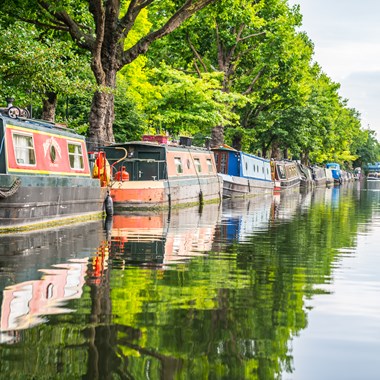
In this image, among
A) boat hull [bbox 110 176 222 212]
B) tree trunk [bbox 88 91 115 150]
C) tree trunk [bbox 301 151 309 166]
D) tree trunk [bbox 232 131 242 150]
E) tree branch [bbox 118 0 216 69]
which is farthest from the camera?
tree trunk [bbox 301 151 309 166]

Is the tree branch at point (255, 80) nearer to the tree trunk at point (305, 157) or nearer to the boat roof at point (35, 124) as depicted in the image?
the boat roof at point (35, 124)

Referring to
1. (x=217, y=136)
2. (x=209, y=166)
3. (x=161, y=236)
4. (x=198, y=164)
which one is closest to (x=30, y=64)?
(x=161, y=236)

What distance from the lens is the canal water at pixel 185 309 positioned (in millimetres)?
6145

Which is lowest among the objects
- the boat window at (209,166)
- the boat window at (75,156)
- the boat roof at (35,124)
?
the boat window at (209,166)

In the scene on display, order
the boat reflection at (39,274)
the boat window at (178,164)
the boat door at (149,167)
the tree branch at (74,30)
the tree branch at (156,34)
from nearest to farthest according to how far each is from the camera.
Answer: the boat reflection at (39,274)
the tree branch at (74,30)
the tree branch at (156,34)
the boat door at (149,167)
the boat window at (178,164)

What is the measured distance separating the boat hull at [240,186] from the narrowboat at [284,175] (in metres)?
8.04

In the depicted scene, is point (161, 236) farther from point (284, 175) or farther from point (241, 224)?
point (284, 175)

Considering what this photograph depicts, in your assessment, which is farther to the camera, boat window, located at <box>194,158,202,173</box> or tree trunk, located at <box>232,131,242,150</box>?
→ tree trunk, located at <box>232,131,242,150</box>

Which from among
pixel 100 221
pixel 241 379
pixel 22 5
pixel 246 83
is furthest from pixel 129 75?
pixel 241 379

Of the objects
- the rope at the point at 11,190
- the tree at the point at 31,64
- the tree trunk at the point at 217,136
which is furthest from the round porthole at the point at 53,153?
the tree trunk at the point at 217,136

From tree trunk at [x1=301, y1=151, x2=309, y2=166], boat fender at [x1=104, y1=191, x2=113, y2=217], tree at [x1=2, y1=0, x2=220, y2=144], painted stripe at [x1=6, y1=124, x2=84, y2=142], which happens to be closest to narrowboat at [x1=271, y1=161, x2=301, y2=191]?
tree trunk at [x1=301, y1=151, x2=309, y2=166]

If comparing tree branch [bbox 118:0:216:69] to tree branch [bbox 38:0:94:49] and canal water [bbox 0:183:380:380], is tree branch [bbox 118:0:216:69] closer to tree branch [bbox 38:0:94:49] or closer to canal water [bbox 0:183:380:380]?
tree branch [bbox 38:0:94:49]

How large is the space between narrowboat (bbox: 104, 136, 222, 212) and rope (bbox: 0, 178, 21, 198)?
28.0ft

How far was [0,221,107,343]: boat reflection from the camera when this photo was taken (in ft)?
25.3
